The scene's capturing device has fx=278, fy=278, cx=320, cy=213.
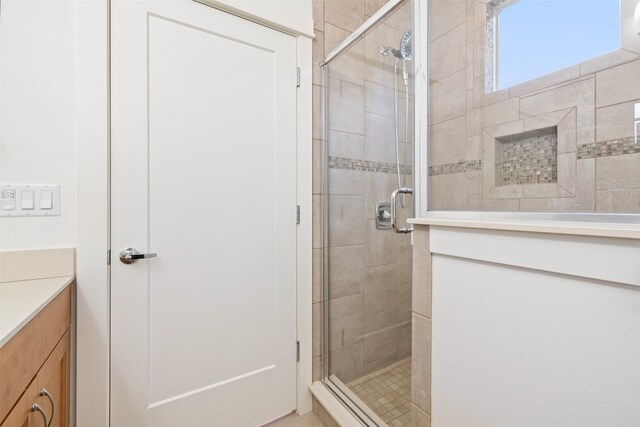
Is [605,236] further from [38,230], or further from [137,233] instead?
[38,230]

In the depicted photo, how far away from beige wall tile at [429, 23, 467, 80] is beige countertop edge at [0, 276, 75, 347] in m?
1.37

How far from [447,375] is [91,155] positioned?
1.48 m

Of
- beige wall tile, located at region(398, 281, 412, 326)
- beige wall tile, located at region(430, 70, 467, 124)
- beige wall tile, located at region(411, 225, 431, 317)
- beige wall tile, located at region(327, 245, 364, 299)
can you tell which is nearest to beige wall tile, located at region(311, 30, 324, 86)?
beige wall tile, located at region(430, 70, 467, 124)

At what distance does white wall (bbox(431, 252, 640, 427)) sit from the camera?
552 millimetres

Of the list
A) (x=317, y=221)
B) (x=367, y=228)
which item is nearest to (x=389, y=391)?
(x=367, y=228)

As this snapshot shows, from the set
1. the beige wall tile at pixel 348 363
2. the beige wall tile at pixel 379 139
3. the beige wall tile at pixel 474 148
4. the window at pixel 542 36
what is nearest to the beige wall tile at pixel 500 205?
the beige wall tile at pixel 474 148

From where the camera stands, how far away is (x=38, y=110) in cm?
100

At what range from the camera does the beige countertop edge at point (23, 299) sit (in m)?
0.60

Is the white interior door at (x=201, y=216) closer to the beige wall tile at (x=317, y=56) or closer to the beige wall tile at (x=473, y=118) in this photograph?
the beige wall tile at (x=317, y=56)

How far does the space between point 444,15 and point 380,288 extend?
1275mm

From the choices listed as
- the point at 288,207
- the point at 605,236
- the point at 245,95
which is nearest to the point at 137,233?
the point at 288,207

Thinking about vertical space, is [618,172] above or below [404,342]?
above

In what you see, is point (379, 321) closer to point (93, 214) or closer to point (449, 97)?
point (449, 97)

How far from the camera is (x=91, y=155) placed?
106 cm
